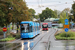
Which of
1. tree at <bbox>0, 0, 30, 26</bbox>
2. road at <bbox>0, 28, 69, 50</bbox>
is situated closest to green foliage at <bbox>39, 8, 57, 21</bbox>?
tree at <bbox>0, 0, 30, 26</bbox>

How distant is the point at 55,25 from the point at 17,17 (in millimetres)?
94103

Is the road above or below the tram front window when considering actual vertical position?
below

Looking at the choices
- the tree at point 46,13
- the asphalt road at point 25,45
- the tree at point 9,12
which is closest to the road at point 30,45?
the asphalt road at point 25,45

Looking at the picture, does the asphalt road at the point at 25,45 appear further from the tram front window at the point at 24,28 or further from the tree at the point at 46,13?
the tree at the point at 46,13

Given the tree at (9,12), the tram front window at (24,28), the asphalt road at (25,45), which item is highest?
the tree at (9,12)

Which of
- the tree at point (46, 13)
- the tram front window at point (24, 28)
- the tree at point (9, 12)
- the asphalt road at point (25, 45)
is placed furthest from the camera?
the tree at point (46, 13)

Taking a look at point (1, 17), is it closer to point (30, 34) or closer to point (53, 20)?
point (30, 34)

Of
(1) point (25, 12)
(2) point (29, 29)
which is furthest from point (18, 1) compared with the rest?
(2) point (29, 29)

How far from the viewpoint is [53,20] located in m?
139

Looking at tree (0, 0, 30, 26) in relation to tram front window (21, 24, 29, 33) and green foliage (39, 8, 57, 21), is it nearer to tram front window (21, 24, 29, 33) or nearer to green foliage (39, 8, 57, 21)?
tram front window (21, 24, 29, 33)

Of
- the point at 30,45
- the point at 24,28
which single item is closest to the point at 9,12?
the point at 24,28

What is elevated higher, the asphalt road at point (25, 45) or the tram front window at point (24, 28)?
the tram front window at point (24, 28)

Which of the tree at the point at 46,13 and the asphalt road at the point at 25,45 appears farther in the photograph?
the tree at the point at 46,13

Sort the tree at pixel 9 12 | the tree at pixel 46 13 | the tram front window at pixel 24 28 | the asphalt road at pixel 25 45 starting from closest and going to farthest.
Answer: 1. the asphalt road at pixel 25 45
2. the tram front window at pixel 24 28
3. the tree at pixel 9 12
4. the tree at pixel 46 13
